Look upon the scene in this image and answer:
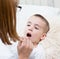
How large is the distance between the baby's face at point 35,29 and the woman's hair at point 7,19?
0.45 metres

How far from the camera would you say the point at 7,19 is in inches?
37.8

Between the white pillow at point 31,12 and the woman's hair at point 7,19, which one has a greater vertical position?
the woman's hair at point 7,19

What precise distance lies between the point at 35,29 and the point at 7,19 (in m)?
0.56

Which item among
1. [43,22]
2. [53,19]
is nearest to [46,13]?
[53,19]

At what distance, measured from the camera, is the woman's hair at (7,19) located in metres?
0.93

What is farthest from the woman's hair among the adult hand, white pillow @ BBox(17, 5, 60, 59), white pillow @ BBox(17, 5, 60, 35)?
white pillow @ BBox(17, 5, 60, 35)

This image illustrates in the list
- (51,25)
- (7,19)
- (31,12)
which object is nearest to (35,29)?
(51,25)

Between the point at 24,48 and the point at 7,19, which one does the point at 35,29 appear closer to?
the point at 24,48

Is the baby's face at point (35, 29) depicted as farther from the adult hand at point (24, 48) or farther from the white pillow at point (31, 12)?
the adult hand at point (24, 48)

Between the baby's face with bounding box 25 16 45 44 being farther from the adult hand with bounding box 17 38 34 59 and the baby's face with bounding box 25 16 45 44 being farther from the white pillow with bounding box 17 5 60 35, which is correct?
the adult hand with bounding box 17 38 34 59

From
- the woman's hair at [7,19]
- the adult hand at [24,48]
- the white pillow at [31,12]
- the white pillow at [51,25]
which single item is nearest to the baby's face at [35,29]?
the white pillow at [51,25]

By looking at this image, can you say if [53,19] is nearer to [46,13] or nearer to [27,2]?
[46,13]

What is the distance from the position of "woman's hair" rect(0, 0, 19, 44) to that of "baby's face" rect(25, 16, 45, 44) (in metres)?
0.45

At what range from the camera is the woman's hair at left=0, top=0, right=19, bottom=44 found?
93 cm
